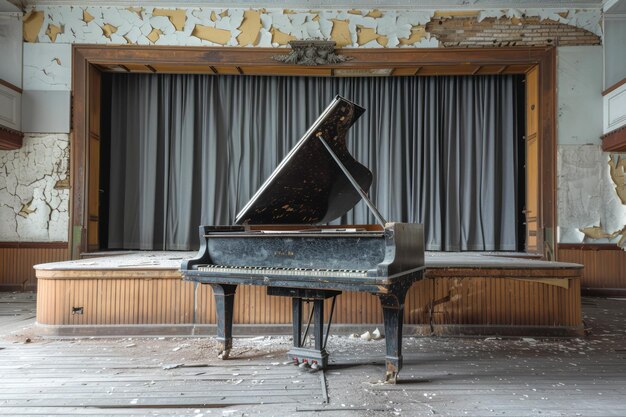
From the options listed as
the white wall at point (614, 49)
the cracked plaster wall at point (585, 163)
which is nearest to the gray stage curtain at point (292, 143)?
the cracked plaster wall at point (585, 163)

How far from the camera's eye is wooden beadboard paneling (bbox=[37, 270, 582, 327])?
3402mm

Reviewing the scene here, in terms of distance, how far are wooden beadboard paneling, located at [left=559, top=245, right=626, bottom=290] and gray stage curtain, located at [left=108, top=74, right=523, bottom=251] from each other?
35.0 inches

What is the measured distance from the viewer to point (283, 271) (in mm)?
2420

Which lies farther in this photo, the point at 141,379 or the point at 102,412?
the point at 141,379

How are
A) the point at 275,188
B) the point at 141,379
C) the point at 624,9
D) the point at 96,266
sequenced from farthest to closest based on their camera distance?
the point at 624,9, the point at 96,266, the point at 275,188, the point at 141,379

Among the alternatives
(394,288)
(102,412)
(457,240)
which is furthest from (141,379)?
(457,240)

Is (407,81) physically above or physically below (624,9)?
below

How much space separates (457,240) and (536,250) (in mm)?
1044

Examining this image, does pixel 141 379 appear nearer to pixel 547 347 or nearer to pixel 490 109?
pixel 547 347

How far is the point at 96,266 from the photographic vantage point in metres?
3.47

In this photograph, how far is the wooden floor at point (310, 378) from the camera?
2.09 m

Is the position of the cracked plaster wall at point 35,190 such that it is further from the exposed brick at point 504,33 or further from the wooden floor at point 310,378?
the exposed brick at point 504,33

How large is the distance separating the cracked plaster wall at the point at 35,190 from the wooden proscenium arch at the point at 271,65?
0.15 metres

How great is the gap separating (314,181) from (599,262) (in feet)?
15.2
